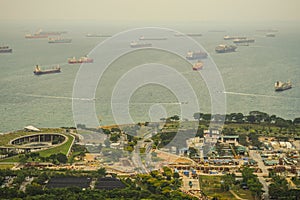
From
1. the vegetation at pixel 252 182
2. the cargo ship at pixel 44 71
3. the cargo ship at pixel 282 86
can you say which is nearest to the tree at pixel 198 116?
the vegetation at pixel 252 182

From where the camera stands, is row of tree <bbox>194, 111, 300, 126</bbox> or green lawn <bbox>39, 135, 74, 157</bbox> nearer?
green lawn <bbox>39, 135, 74, 157</bbox>

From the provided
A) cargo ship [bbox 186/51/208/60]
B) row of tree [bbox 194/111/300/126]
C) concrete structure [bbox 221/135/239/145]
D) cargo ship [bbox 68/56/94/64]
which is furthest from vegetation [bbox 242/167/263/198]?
cargo ship [bbox 186/51/208/60]

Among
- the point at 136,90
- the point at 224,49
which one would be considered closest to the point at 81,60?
the point at 136,90

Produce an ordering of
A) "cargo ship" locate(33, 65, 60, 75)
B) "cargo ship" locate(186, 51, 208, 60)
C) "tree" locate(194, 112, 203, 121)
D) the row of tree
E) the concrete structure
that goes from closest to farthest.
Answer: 1. the concrete structure
2. the row of tree
3. "tree" locate(194, 112, 203, 121)
4. "cargo ship" locate(33, 65, 60, 75)
5. "cargo ship" locate(186, 51, 208, 60)

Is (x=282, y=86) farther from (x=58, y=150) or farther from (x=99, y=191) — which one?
(x=99, y=191)

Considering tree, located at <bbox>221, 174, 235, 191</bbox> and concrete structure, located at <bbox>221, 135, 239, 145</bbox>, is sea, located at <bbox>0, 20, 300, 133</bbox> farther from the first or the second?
tree, located at <bbox>221, 174, 235, 191</bbox>

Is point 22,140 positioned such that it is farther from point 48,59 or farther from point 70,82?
point 48,59

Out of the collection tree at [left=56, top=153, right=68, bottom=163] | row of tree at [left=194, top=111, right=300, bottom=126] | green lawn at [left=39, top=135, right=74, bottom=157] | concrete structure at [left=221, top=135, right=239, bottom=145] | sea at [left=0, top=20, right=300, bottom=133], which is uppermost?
sea at [left=0, top=20, right=300, bottom=133]

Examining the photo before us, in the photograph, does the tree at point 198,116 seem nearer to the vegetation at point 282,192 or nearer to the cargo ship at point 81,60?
the vegetation at point 282,192

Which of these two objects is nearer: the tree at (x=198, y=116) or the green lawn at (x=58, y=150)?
the green lawn at (x=58, y=150)

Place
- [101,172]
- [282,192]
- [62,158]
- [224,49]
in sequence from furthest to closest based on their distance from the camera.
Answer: [224,49], [62,158], [101,172], [282,192]

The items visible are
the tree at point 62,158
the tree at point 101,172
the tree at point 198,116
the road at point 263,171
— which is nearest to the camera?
the road at point 263,171

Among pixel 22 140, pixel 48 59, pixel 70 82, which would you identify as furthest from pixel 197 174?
pixel 48 59
